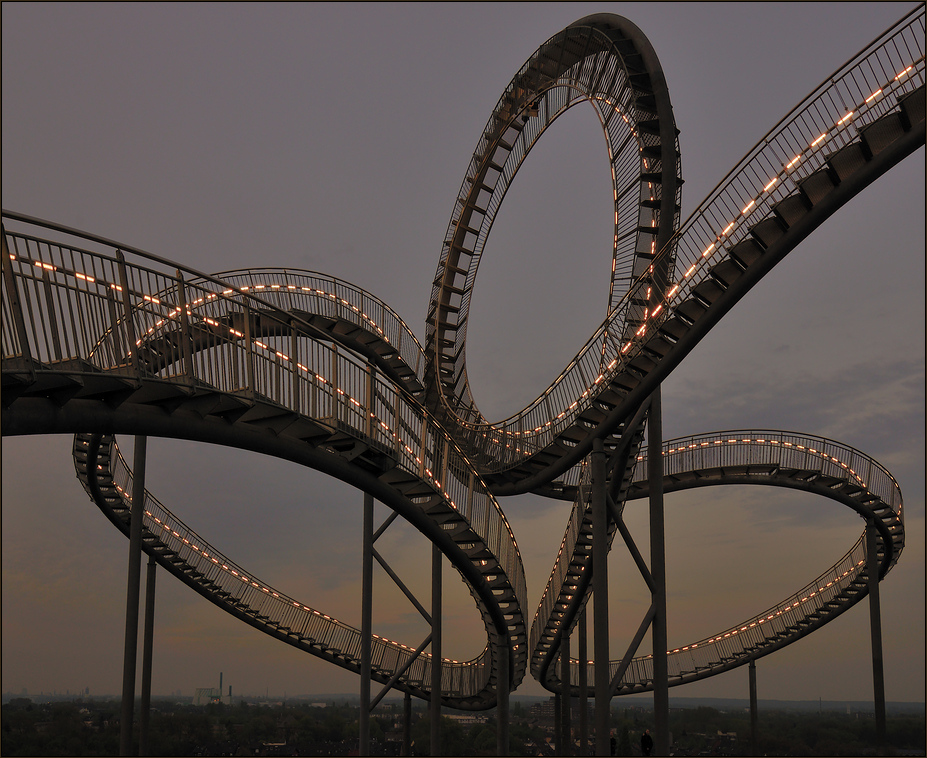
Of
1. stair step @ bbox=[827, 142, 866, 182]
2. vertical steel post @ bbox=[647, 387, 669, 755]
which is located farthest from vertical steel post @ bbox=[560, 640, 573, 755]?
stair step @ bbox=[827, 142, 866, 182]

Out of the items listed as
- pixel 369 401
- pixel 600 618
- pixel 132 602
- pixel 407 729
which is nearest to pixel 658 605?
pixel 600 618

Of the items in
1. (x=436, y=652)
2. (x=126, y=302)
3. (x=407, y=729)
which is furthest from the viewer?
(x=407, y=729)

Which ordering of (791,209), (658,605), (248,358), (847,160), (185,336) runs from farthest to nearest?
(658,605) → (791,209) → (248,358) → (847,160) → (185,336)

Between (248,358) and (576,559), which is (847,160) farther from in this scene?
(576,559)

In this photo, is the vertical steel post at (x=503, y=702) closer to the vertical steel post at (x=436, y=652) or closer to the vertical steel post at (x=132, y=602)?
the vertical steel post at (x=436, y=652)

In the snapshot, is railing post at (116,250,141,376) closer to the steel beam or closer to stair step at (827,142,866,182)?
stair step at (827,142,866,182)

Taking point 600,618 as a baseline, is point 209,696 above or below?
Answer: below

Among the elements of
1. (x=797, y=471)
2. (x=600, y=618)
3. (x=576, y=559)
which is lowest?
A: (x=600, y=618)

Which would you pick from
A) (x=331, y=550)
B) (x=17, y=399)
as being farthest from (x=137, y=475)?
(x=331, y=550)

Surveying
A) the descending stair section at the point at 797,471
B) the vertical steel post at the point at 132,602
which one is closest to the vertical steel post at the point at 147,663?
the vertical steel post at the point at 132,602
